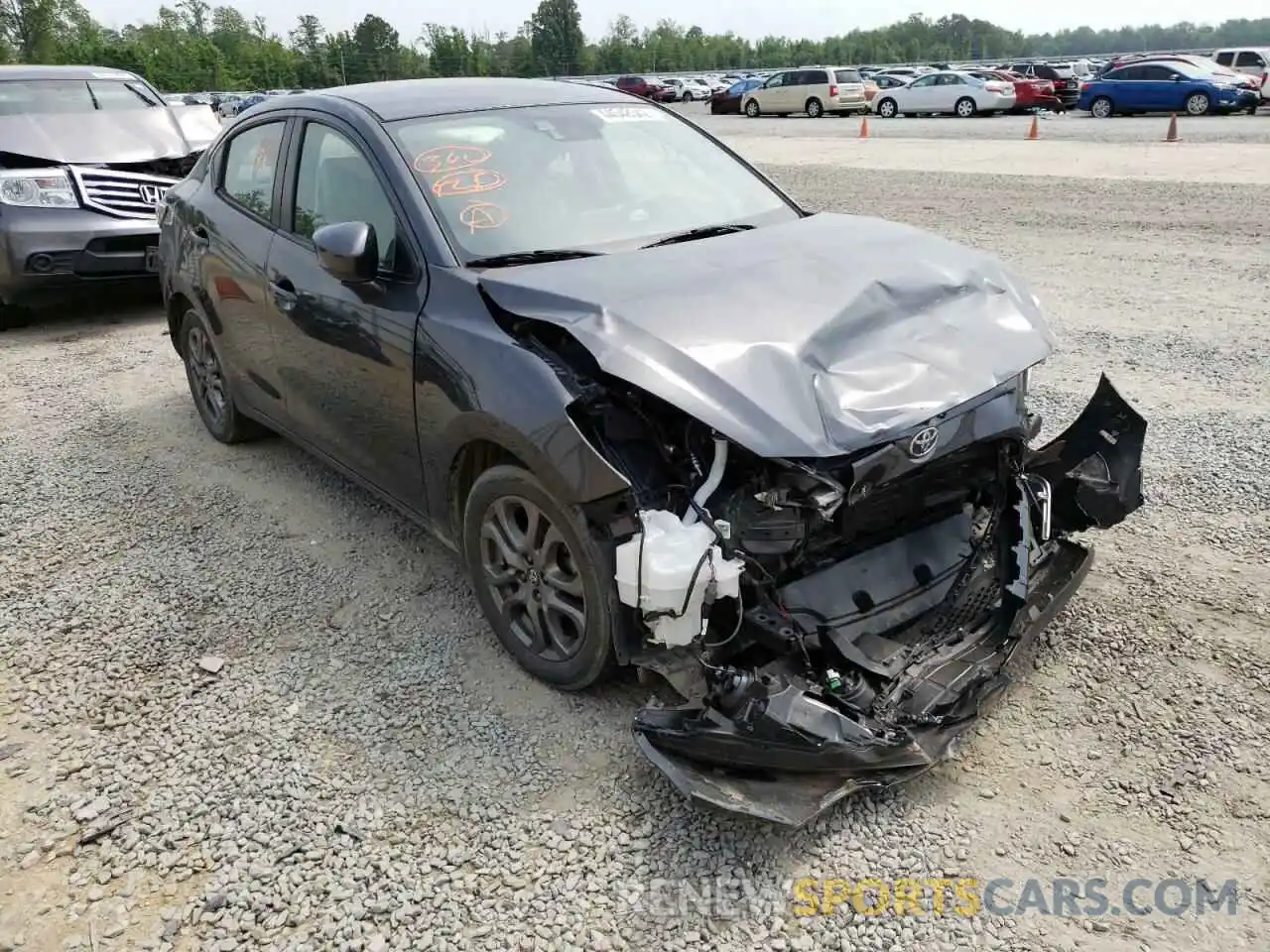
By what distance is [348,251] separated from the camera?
3410mm

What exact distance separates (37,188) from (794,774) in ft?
26.6

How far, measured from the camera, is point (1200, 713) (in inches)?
125

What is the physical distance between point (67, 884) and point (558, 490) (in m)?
1.70

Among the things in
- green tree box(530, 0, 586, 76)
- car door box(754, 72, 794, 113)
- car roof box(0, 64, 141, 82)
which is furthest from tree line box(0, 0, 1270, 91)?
car roof box(0, 64, 141, 82)

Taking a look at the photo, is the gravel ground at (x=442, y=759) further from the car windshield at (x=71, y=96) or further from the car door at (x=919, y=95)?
the car door at (x=919, y=95)

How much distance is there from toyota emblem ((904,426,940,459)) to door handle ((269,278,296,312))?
8.65ft

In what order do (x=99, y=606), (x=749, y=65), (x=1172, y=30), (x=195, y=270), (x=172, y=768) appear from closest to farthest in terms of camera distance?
(x=172, y=768)
(x=99, y=606)
(x=195, y=270)
(x=749, y=65)
(x=1172, y=30)

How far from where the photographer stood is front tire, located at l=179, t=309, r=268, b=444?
5.41 m

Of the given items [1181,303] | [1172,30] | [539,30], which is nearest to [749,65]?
[539,30]

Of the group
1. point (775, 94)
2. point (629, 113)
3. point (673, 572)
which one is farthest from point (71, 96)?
point (775, 94)

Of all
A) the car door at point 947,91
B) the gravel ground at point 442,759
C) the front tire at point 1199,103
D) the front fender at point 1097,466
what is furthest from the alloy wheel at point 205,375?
the car door at point 947,91

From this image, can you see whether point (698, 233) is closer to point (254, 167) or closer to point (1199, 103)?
point (254, 167)

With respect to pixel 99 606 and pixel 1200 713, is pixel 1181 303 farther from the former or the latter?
pixel 99 606

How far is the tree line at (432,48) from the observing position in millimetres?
70250
